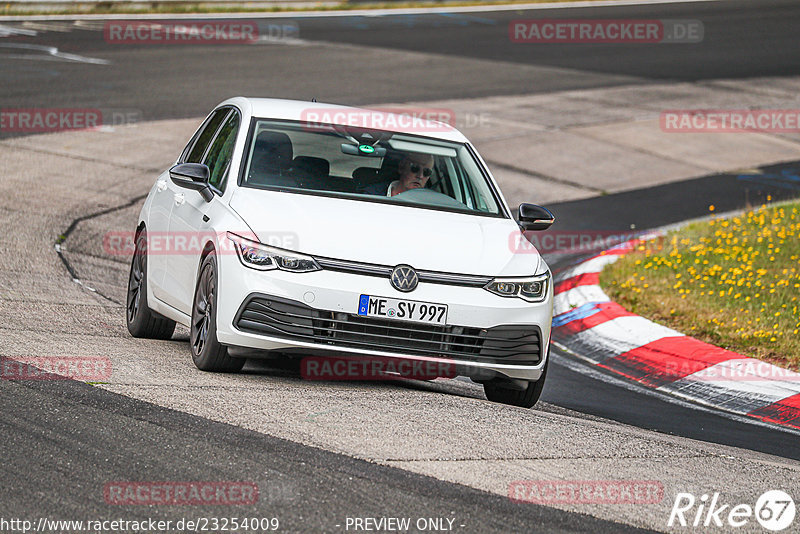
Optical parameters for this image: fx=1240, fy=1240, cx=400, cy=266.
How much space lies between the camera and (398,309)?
6.62 meters

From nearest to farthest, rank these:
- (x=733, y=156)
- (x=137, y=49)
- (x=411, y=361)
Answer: (x=411, y=361), (x=733, y=156), (x=137, y=49)

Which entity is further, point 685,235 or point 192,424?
point 685,235

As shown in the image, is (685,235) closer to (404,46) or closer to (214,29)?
(404,46)

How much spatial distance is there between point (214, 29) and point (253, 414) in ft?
81.2

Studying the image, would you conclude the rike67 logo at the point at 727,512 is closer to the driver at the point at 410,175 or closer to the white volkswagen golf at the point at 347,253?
the white volkswagen golf at the point at 347,253

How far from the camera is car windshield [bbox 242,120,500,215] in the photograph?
→ 764cm

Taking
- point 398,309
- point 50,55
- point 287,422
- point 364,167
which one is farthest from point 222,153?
point 50,55

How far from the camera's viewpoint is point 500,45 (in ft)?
94.9

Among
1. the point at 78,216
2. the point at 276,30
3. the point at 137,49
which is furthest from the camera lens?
the point at 276,30

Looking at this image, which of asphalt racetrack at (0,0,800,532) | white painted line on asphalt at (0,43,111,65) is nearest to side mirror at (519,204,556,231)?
asphalt racetrack at (0,0,800,532)

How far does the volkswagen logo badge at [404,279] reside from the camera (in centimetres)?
663

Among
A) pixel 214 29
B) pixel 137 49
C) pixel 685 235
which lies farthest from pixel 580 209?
pixel 214 29

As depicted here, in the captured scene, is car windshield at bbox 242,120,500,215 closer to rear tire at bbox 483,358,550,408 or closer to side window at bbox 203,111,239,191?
side window at bbox 203,111,239,191

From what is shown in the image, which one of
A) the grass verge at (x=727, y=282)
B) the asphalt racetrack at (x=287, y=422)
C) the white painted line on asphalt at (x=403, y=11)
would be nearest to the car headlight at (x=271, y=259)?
the asphalt racetrack at (x=287, y=422)
